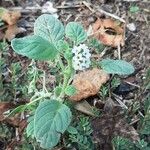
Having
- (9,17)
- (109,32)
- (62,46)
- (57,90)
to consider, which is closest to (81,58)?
(62,46)

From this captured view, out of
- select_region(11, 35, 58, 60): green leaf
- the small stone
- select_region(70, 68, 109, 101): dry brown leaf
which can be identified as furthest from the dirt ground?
select_region(11, 35, 58, 60): green leaf

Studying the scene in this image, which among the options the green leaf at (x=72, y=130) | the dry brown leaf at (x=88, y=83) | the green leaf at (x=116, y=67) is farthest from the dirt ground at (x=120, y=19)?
the green leaf at (x=116, y=67)

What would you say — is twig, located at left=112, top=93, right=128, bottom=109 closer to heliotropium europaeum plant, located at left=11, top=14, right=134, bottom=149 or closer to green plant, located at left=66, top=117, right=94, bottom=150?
green plant, located at left=66, top=117, right=94, bottom=150

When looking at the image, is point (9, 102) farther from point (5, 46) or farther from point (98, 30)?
Result: point (98, 30)

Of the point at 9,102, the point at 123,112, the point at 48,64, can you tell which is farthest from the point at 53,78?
the point at 123,112

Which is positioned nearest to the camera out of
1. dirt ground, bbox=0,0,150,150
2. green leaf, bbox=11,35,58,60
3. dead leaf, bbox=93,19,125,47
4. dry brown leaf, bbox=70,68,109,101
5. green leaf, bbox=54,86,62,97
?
green leaf, bbox=11,35,58,60

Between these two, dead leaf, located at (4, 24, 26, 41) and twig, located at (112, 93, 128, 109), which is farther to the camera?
dead leaf, located at (4, 24, 26, 41)

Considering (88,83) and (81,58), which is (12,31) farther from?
(81,58)

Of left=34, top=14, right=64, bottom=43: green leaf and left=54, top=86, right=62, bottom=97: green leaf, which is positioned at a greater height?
left=34, top=14, right=64, bottom=43: green leaf
